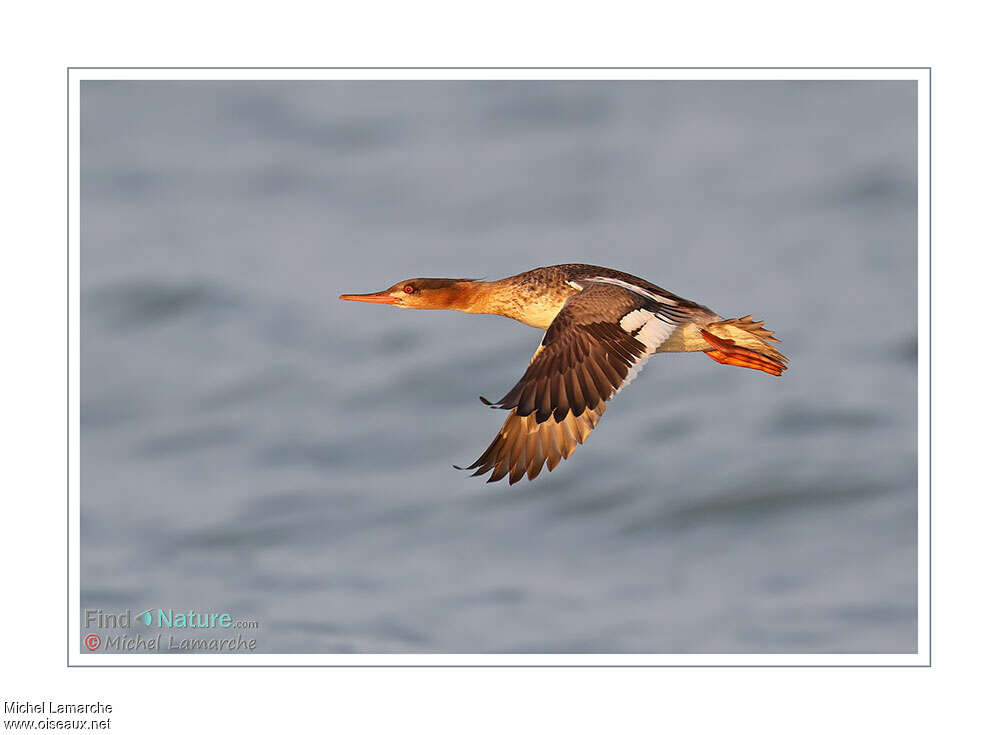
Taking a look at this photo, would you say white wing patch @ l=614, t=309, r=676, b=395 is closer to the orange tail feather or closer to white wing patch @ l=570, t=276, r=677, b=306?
white wing patch @ l=570, t=276, r=677, b=306

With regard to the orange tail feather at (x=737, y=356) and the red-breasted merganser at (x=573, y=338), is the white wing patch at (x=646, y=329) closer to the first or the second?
the red-breasted merganser at (x=573, y=338)

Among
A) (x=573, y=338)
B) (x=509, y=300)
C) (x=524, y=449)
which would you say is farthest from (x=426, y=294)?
(x=573, y=338)

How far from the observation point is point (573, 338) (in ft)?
12.8

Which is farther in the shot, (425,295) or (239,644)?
(425,295)

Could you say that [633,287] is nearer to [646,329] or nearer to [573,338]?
[646,329]

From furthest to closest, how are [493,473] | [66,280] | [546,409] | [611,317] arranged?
1. [66,280]
2. [493,473]
3. [611,317]
4. [546,409]

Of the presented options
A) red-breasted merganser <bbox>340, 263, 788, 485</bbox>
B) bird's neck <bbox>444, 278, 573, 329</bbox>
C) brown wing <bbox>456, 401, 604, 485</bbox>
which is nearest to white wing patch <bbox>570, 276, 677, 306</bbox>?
red-breasted merganser <bbox>340, 263, 788, 485</bbox>

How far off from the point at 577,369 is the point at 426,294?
5.14 ft
